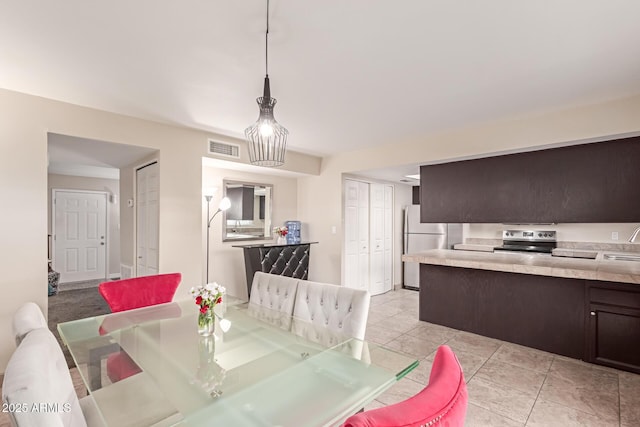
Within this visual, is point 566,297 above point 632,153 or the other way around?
the other way around

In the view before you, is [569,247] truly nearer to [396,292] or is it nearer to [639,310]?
[639,310]

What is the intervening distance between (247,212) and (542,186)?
399cm

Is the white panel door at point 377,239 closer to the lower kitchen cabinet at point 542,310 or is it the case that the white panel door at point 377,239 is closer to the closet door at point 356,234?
the closet door at point 356,234

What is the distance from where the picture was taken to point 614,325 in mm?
2809

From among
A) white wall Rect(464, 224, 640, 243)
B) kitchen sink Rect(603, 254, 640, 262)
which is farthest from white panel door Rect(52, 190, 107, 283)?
kitchen sink Rect(603, 254, 640, 262)

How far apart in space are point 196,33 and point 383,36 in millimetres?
1146

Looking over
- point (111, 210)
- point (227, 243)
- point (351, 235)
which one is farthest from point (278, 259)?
point (111, 210)

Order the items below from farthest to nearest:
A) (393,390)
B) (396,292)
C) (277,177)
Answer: (396,292) → (277,177) → (393,390)

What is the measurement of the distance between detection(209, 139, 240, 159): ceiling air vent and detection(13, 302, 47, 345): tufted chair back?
277 centimetres

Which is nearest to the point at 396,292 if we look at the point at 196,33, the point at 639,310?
the point at 639,310

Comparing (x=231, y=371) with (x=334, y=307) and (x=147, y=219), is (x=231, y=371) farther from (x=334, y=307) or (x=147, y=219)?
(x=147, y=219)

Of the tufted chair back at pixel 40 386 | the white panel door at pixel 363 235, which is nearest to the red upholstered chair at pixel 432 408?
the tufted chair back at pixel 40 386

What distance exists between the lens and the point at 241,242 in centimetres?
494

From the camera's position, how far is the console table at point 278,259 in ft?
14.7
